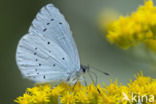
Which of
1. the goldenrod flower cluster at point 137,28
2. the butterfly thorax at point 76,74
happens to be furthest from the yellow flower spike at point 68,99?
the goldenrod flower cluster at point 137,28

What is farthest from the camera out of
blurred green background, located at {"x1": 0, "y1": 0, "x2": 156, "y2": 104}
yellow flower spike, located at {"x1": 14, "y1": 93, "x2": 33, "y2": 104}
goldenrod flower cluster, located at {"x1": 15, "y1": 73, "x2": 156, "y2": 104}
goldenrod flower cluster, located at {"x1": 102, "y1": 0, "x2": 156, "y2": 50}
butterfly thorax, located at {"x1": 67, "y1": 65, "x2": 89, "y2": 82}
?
blurred green background, located at {"x1": 0, "y1": 0, "x2": 156, "y2": 104}

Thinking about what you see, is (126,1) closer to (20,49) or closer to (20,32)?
(20,32)

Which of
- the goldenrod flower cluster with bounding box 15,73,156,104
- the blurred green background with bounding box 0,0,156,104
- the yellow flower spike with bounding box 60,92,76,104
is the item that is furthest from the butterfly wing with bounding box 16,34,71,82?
the blurred green background with bounding box 0,0,156,104

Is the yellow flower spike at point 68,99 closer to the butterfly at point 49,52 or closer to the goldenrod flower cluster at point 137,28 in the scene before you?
the butterfly at point 49,52

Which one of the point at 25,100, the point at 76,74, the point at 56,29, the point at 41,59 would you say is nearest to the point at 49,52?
the point at 41,59

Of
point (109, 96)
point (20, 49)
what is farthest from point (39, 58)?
point (109, 96)

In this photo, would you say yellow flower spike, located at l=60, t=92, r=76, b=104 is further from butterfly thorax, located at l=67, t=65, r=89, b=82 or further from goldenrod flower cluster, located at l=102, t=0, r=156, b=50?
goldenrod flower cluster, located at l=102, t=0, r=156, b=50

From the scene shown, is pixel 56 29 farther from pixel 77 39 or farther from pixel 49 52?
pixel 77 39
